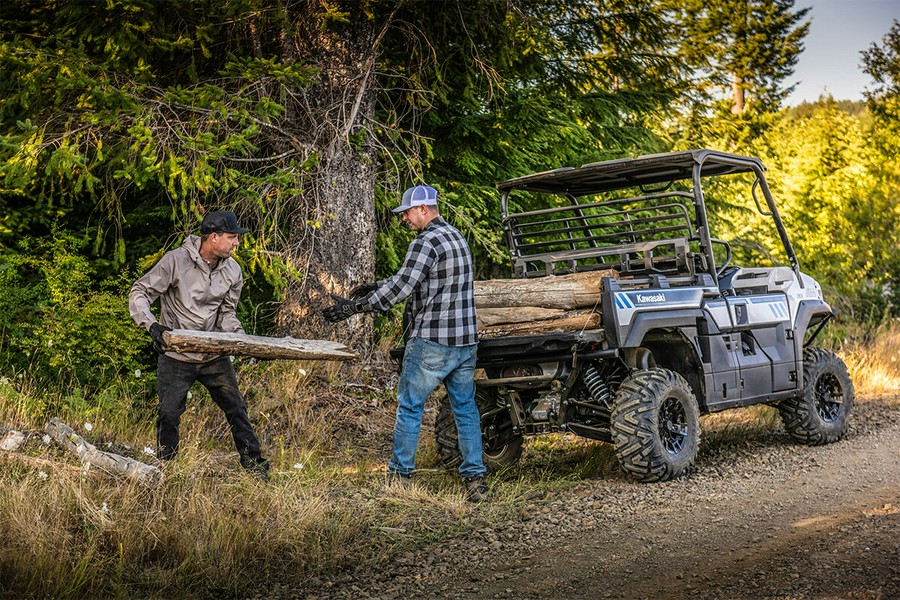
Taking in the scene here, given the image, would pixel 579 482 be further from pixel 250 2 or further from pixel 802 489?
pixel 250 2

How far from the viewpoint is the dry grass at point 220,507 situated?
502cm

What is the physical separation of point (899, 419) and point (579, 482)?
497cm

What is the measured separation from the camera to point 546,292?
748 cm

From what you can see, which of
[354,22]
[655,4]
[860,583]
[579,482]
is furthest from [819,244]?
[860,583]

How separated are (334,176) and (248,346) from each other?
12.1 feet

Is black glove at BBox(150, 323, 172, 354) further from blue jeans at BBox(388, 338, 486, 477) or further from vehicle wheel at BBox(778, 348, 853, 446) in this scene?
vehicle wheel at BBox(778, 348, 853, 446)

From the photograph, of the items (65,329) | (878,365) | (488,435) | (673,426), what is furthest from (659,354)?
(878,365)

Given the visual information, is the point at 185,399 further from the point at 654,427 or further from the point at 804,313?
the point at 804,313

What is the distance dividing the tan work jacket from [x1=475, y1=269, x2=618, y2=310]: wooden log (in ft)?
6.70

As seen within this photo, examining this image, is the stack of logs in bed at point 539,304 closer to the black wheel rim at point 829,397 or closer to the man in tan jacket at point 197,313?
the man in tan jacket at point 197,313

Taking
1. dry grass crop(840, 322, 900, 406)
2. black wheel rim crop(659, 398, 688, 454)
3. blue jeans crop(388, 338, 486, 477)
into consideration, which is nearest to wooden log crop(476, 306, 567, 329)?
blue jeans crop(388, 338, 486, 477)

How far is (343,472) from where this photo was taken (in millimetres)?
7730

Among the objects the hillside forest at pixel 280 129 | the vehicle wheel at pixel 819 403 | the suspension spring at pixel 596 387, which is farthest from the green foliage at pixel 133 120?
the vehicle wheel at pixel 819 403

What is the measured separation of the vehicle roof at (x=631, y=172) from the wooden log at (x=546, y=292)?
3.72 ft
